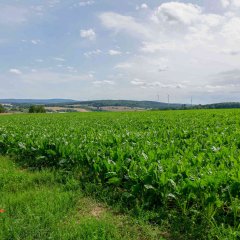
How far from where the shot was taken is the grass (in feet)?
15.2

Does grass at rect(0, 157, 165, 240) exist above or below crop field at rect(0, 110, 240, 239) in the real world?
below

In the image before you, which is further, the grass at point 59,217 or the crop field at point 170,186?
the crop field at point 170,186

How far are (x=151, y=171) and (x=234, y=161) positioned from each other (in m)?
1.96

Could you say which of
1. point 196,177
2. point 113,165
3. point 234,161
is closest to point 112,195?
point 113,165

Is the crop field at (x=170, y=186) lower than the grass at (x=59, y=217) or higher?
higher

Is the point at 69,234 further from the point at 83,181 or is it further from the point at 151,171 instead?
the point at 83,181

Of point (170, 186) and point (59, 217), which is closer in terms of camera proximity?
point (59, 217)

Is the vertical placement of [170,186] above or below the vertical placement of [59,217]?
above

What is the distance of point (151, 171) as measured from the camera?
6191 millimetres

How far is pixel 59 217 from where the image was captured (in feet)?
17.2

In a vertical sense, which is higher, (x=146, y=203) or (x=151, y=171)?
(x=151, y=171)

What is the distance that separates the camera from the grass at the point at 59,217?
4647mm

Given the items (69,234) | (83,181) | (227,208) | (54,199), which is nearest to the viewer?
(69,234)

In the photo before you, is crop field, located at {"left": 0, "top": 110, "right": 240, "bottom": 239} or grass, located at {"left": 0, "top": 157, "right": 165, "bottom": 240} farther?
crop field, located at {"left": 0, "top": 110, "right": 240, "bottom": 239}
